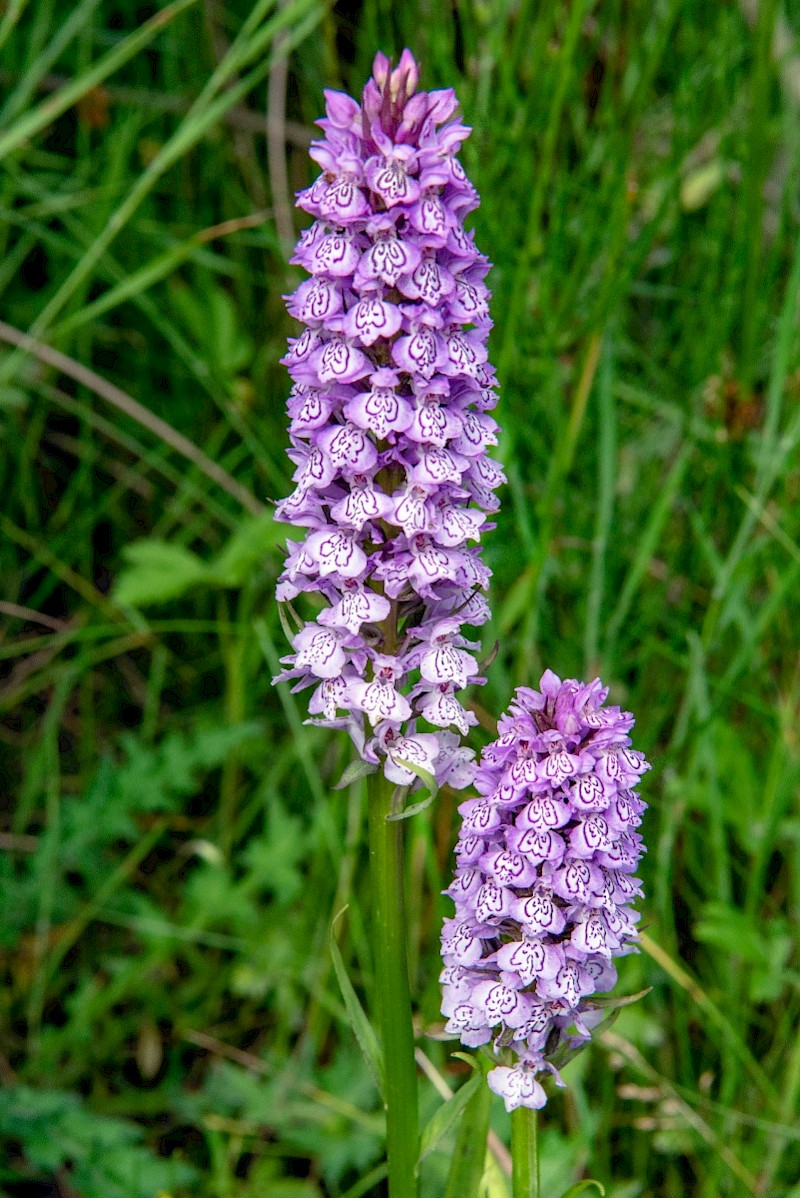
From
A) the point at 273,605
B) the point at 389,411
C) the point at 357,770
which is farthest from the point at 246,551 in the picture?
the point at 389,411

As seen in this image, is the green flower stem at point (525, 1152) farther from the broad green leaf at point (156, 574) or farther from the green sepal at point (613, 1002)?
the broad green leaf at point (156, 574)

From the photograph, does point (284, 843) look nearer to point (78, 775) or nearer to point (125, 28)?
point (78, 775)

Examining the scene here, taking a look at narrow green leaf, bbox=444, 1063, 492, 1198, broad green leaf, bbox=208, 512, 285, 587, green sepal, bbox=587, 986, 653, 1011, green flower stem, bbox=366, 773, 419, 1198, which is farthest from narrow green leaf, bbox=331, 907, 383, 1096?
broad green leaf, bbox=208, 512, 285, 587

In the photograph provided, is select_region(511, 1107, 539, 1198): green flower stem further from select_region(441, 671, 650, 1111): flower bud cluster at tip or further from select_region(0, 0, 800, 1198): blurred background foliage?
select_region(0, 0, 800, 1198): blurred background foliage

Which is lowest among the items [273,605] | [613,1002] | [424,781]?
[613,1002]

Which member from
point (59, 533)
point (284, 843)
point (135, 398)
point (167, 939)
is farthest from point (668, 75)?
point (167, 939)

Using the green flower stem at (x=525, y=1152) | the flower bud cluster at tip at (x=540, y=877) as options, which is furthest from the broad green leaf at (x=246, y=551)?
the green flower stem at (x=525, y=1152)

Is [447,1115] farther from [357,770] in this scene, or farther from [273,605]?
[273,605]
